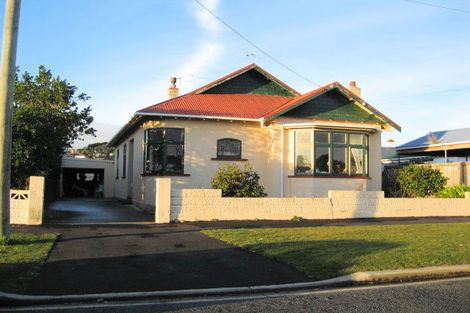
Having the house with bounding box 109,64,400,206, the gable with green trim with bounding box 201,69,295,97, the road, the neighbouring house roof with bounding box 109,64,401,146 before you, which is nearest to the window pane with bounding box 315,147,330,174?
the house with bounding box 109,64,400,206

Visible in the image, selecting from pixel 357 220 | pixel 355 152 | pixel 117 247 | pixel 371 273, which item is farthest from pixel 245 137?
pixel 371 273

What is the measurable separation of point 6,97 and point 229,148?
1080cm

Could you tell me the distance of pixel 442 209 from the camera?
19.1 m

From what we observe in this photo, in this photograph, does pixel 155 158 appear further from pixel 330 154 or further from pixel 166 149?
pixel 330 154

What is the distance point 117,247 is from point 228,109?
36.2 feet

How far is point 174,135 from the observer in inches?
764

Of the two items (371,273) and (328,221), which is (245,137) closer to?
(328,221)

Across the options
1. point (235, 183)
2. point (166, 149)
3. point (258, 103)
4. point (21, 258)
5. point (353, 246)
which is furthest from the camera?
point (258, 103)

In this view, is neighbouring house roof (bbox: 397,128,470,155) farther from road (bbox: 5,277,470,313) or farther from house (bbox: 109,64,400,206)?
road (bbox: 5,277,470,313)

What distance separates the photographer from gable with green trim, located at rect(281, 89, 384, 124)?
20.7 m

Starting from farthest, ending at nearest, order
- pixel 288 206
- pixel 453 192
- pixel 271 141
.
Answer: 1. pixel 271 141
2. pixel 453 192
3. pixel 288 206

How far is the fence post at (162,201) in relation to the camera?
14.8 m

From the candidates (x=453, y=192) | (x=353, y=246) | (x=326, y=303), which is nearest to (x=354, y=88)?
(x=453, y=192)

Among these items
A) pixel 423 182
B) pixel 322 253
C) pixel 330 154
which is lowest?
pixel 322 253
